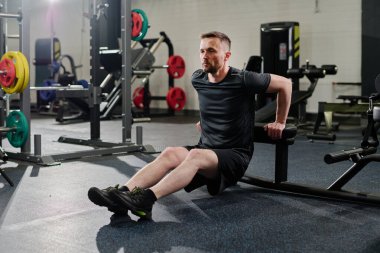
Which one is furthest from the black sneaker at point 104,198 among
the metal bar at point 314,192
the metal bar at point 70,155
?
the metal bar at point 70,155

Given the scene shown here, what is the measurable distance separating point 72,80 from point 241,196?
20.9 ft

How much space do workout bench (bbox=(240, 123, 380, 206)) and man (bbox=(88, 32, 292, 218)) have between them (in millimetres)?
155

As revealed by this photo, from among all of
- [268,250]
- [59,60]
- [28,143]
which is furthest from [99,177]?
[59,60]

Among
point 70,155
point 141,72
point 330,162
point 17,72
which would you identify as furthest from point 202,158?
point 141,72

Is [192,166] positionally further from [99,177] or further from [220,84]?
[99,177]

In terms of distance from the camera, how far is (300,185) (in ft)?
9.90

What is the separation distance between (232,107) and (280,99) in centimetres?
25

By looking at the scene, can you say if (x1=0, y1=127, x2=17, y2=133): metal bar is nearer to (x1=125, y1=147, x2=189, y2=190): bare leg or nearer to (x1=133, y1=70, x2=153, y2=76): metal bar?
(x1=125, y1=147, x2=189, y2=190): bare leg

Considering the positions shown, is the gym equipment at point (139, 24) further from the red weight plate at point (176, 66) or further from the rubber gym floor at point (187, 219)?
the red weight plate at point (176, 66)

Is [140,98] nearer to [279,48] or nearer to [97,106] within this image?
[279,48]

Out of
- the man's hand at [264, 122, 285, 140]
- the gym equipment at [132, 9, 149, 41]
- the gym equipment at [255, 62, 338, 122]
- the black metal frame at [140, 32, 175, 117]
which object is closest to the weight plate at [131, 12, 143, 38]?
the gym equipment at [132, 9, 149, 41]

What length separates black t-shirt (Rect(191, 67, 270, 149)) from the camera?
2705 mm

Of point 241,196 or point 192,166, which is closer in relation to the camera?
point 192,166

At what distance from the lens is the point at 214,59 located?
2.62 metres
